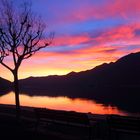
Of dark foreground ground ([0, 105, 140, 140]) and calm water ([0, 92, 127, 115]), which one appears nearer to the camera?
dark foreground ground ([0, 105, 140, 140])

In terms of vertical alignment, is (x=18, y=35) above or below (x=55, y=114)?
above

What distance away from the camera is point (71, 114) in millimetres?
17453

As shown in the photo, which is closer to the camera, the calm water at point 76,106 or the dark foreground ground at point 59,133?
the dark foreground ground at point 59,133

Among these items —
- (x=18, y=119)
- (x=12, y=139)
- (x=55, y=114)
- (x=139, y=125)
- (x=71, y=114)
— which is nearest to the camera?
(x=139, y=125)

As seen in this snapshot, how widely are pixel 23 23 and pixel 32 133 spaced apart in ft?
25.1

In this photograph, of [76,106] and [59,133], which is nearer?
[59,133]

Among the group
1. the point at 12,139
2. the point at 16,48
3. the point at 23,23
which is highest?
the point at 23,23

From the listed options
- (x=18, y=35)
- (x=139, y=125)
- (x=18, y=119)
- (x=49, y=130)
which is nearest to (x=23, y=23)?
(x=18, y=35)

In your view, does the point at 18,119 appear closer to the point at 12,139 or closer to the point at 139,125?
the point at 12,139

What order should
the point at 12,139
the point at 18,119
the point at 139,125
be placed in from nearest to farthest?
the point at 139,125
the point at 12,139
the point at 18,119

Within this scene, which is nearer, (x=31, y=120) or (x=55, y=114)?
(x=55, y=114)

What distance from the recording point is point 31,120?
23.8 m

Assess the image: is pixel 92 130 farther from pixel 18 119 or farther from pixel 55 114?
pixel 18 119

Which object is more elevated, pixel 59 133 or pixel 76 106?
pixel 76 106
